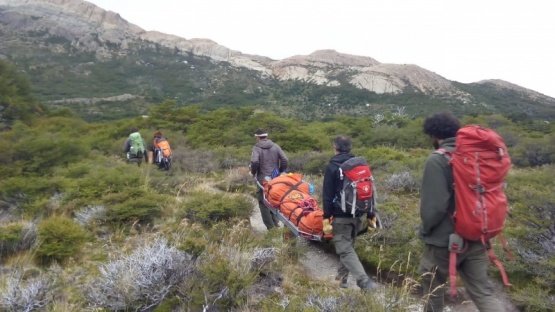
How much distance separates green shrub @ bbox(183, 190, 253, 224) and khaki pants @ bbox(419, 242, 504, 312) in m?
3.40

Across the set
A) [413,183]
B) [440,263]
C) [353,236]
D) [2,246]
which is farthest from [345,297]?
[413,183]

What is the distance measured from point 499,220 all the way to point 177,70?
3261 inches

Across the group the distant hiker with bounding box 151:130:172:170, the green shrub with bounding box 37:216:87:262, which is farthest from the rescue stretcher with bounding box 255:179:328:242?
the distant hiker with bounding box 151:130:172:170

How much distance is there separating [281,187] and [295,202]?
37 cm

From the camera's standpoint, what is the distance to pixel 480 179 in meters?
2.47

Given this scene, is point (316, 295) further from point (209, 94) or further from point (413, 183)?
point (209, 94)

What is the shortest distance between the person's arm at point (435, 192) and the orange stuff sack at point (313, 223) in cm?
177

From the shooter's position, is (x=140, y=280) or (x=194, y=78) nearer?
(x=140, y=280)

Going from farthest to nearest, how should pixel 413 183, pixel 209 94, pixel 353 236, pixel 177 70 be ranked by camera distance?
pixel 177 70, pixel 209 94, pixel 413 183, pixel 353 236

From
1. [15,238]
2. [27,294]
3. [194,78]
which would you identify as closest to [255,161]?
[15,238]

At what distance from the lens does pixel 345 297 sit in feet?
10.1

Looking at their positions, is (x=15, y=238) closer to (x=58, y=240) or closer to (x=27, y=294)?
(x=58, y=240)

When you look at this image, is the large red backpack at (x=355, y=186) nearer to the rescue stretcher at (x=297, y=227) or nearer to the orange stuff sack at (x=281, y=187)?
the rescue stretcher at (x=297, y=227)

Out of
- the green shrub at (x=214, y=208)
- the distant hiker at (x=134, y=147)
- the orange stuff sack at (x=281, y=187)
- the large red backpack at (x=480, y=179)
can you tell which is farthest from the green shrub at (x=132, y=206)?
the large red backpack at (x=480, y=179)
